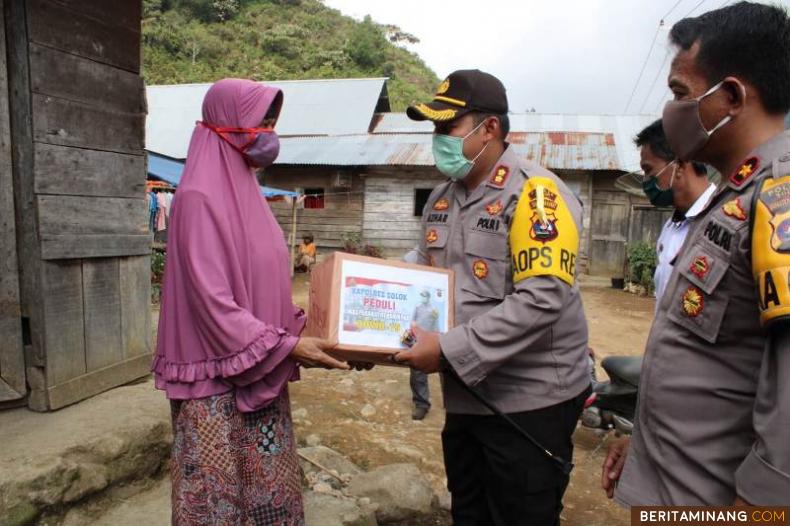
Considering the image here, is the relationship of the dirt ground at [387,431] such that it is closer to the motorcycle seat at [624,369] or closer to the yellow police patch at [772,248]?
the motorcycle seat at [624,369]

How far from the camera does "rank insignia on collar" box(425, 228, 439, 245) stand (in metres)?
2.07

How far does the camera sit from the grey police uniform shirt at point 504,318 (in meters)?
1.66

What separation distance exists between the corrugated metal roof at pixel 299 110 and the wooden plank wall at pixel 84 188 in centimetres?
1275

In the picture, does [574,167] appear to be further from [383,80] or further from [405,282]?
[405,282]

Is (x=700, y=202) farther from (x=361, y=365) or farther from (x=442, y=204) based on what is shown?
(x=361, y=365)

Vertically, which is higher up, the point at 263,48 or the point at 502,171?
the point at 263,48

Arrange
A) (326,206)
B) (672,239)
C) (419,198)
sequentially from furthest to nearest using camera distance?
(326,206) < (419,198) < (672,239)

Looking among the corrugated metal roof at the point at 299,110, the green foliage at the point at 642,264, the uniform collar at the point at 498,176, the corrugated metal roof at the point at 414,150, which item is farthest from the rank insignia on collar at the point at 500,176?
the corrugated metal roof at the point at 299,110

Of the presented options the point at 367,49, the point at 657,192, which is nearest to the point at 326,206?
the point at 657,192

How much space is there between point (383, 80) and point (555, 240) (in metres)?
16.7

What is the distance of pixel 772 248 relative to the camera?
36.9 inches

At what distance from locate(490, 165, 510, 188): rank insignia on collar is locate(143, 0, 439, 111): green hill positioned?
26.7 meters

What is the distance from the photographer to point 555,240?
168 centimetres

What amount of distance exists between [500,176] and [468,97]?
1.01 ft
